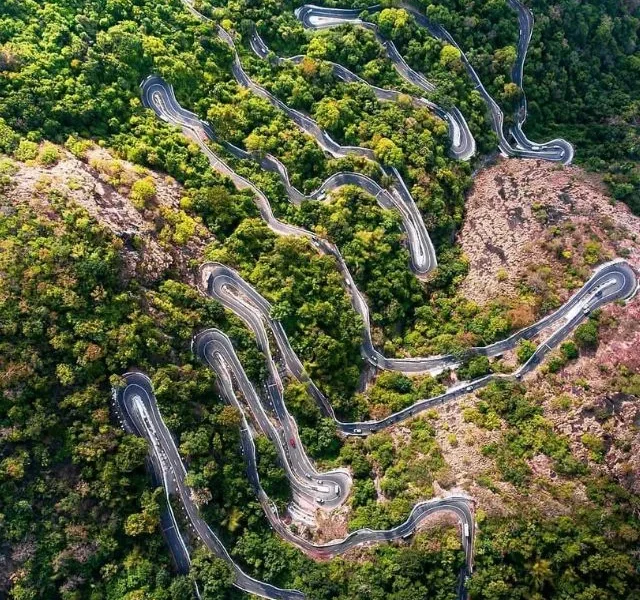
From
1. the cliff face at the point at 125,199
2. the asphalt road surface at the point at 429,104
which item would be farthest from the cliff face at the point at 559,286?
the cliff face at the point at 125,199

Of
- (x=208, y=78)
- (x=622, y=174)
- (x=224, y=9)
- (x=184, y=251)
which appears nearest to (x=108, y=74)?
(x=208, y=78)

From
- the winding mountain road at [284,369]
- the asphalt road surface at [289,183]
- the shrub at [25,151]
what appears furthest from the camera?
the asphalt road surface at [289,183]

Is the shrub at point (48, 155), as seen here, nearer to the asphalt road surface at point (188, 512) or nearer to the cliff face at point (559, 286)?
the asphalt road surface at point (188, 512)

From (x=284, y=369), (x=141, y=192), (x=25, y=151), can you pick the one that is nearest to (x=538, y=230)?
(x=284, y=369)

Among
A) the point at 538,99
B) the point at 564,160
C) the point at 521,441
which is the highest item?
the point at 538,99

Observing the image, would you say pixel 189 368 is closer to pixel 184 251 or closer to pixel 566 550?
pixel 184 251

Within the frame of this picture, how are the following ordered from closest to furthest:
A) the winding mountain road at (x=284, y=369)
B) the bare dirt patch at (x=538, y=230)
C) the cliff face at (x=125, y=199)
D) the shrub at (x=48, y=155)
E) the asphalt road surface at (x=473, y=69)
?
1. the winding mountain road at (x=284, y=369)
2. the cliff face at (x=125, y=199)
3. the shrub at (x=48, y=155)
4. the bare dirt patch at (x=538, y=230)
5. the asphalt road surface at (x=473, y=69)

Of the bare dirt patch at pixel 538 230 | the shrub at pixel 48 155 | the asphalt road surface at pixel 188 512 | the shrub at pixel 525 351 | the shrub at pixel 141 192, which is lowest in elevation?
the asphalt road surface at pixel 188 512

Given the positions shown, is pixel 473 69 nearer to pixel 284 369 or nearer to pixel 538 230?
pixel 538 230
